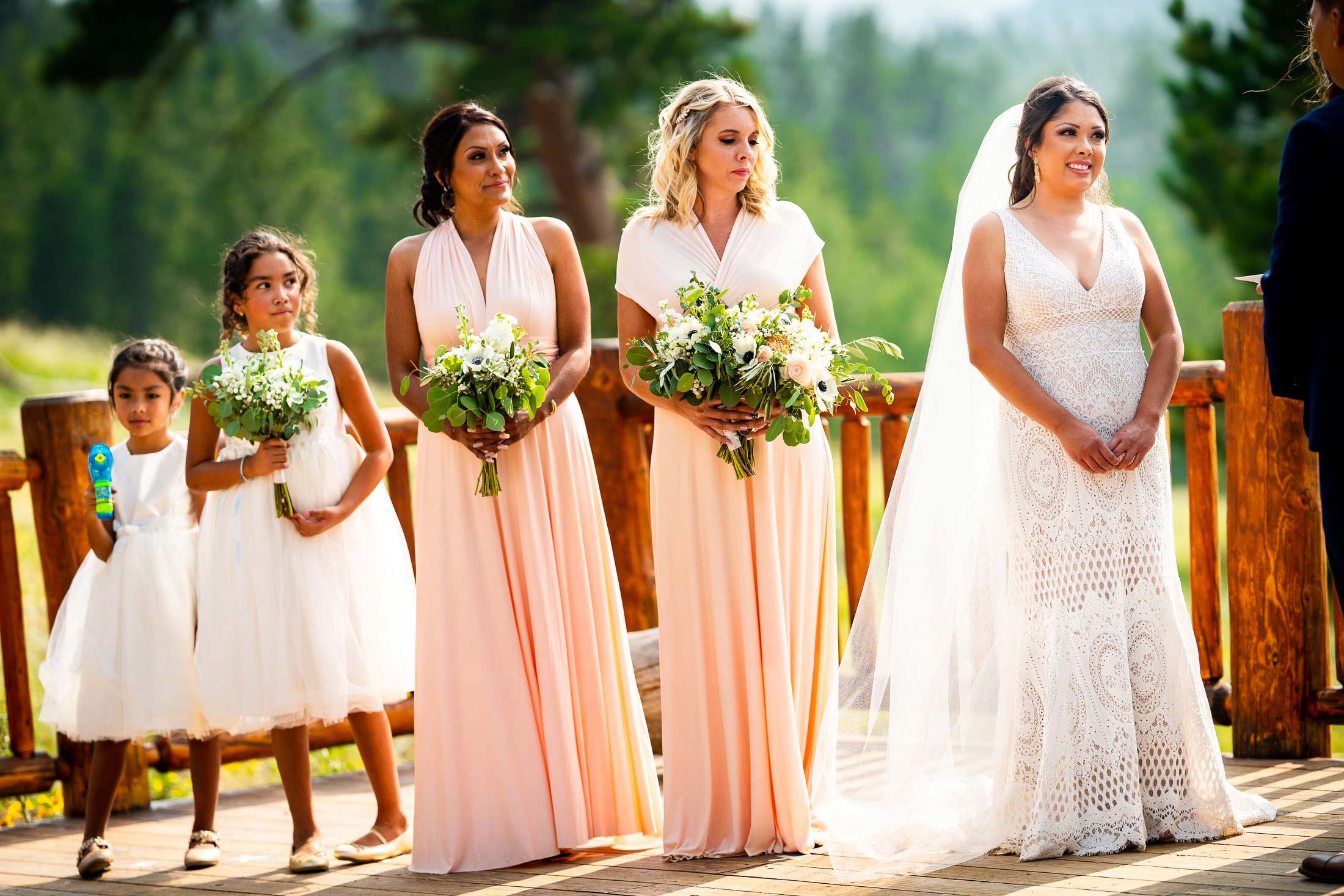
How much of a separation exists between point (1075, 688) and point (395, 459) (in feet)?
10.0

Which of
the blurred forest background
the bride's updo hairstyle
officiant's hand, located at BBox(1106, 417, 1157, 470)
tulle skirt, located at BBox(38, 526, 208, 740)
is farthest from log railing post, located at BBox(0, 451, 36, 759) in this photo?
officiant's hand, located at BBox(1106, 417, 1157, 470)

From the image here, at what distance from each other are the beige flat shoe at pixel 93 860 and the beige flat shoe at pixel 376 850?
0.75 m

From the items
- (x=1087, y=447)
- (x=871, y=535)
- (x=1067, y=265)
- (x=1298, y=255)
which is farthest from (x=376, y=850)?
(x=1298, y=255)

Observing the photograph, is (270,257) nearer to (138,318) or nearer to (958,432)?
(958,432)

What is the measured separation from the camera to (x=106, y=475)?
4.98 m

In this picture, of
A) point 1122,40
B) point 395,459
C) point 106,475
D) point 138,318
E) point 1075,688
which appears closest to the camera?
point 1075,688

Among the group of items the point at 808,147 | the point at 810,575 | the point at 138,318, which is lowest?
the point at 810,575

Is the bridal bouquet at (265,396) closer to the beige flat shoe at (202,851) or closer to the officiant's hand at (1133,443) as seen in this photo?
the beige flat shoe at (202,851)

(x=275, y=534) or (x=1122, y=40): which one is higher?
(x=1122, y=40)

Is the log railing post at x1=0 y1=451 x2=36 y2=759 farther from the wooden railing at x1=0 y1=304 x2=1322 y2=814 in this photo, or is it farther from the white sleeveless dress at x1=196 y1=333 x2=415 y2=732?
the white sleeveless dress at x1=196 y1=333 x2=415 y2=732

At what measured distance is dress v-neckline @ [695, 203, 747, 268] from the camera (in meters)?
4.62

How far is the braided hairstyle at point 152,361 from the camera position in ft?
16.4

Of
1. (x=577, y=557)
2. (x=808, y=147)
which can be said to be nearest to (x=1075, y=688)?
(x=577, y=557)

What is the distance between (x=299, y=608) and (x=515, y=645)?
712 mm
